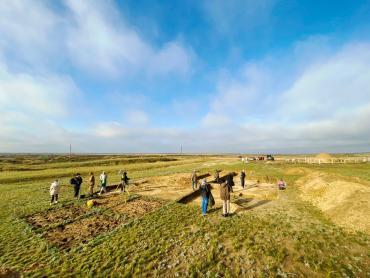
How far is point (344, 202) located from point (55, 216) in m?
21.7

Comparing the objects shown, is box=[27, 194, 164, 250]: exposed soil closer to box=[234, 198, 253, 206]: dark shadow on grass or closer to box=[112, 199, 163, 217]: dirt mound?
box=[112, 199, 163, 217]: dirt mound

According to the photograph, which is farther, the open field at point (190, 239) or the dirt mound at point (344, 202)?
the dirt mound at point (344, 202)

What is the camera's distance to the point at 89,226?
13.1 metres

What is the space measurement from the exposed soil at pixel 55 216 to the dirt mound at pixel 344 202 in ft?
60.4

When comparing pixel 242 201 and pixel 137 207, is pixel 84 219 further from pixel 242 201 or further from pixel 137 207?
pixel 242 201

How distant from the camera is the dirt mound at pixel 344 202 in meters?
12.4

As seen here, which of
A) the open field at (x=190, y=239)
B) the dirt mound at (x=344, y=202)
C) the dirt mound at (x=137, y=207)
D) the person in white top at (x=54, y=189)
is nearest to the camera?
the open field at (x=190, y=239)

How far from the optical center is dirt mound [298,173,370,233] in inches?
490

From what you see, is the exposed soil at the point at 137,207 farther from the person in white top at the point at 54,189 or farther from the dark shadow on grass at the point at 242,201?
the dark shadow on grass at the point at 242,201

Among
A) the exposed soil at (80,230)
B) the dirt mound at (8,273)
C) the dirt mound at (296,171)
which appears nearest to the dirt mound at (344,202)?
the exposed soil at (80,230)

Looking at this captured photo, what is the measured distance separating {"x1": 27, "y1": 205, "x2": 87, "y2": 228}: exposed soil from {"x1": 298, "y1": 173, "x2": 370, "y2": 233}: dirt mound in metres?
18.4

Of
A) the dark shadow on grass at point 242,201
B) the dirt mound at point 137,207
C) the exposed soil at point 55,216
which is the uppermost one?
the dark shadow on grass at point 242,201

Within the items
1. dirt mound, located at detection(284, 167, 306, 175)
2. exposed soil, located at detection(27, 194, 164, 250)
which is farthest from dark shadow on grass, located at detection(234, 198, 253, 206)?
dirt mound, located at detection(284, 167, 306, 175)

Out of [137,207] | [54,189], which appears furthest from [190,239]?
[54,189]
